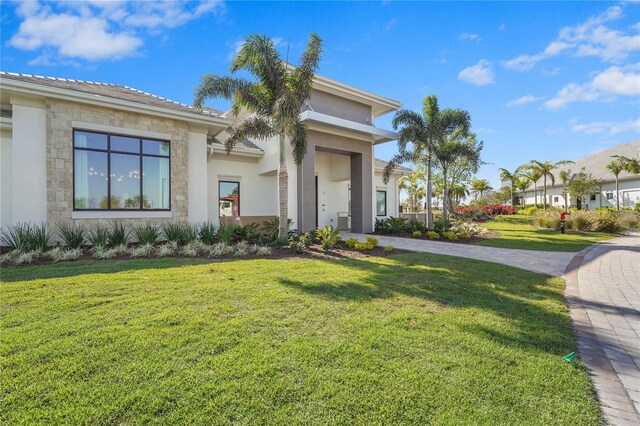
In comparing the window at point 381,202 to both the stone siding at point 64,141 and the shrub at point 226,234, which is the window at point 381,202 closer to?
the shrub at point 226,234

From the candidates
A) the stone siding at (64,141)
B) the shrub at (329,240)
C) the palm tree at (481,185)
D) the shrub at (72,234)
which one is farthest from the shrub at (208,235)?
the palm tree at (481,185)

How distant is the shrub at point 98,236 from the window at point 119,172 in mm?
791

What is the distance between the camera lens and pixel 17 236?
8734 mm

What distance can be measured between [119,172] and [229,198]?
5.60m

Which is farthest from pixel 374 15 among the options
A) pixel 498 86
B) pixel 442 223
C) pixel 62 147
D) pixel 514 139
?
pixel 514 139

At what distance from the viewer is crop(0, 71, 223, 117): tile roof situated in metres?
9.73

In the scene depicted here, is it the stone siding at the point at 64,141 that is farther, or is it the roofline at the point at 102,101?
the stone siding at the point at 64,141

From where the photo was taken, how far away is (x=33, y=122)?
373 inches

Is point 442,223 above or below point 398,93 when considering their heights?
below

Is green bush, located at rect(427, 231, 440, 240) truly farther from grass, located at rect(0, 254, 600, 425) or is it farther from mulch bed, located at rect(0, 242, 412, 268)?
grass, located at rect(0, 254, 600, 425)

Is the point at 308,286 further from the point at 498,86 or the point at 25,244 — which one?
the point at 498,86

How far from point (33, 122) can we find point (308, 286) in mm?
10762

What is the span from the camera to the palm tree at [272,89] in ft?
33.6

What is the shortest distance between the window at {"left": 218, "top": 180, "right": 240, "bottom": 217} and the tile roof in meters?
4.20
